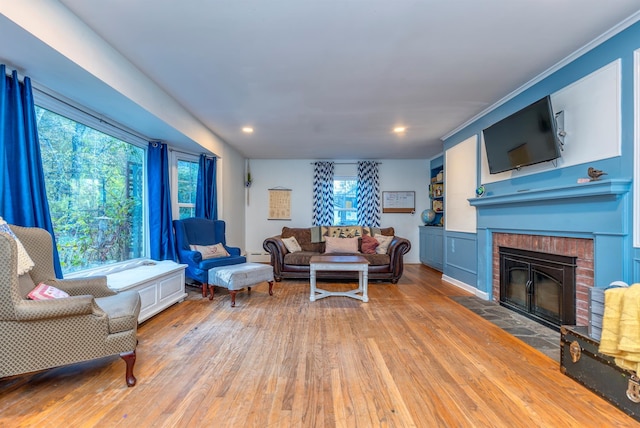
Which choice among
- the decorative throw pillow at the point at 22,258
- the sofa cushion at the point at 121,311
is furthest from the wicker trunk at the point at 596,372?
the decorative throw pillow at the point at 22,258

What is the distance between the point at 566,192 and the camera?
2.38 m

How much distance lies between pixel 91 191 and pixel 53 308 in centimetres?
184

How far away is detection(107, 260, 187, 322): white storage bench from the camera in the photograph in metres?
2.67

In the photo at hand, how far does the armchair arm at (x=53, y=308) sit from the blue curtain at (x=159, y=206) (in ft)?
7.36

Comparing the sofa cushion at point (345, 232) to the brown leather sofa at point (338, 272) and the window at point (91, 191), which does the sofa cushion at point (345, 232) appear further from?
the window at point (91, 191)

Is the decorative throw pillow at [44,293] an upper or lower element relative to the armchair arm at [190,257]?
upper

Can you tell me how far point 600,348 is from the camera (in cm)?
162

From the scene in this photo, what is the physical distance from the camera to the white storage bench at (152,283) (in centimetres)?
267

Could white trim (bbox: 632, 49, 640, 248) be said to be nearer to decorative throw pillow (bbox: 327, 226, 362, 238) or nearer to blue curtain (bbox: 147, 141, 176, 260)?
decorative throw pillow (bbox: 327, 226, 362, 238)

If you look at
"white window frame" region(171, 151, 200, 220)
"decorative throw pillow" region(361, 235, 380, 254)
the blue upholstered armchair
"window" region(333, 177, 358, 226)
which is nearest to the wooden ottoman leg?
the blue upholstered armchair

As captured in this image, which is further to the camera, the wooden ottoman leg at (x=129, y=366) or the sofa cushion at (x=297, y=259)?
the sofa cushion at (x=297, y=259)

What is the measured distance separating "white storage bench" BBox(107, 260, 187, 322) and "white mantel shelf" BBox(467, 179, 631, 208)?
3.84 metres

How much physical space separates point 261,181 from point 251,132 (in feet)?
7.08

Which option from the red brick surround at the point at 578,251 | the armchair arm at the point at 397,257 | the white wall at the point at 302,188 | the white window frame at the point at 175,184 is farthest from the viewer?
the white wall at the point at 302,188
